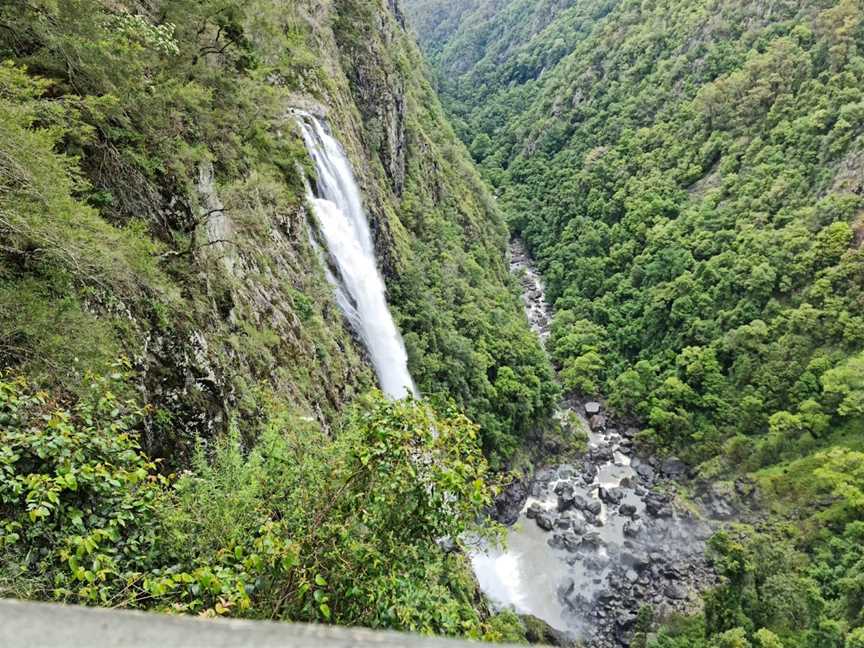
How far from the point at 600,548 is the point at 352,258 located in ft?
66.5

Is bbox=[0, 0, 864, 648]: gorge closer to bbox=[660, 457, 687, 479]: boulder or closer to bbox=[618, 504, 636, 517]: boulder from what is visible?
bbox=[660, 457, 687, 479]: boulder

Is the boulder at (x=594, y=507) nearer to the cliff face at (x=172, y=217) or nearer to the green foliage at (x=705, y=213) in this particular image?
the green foliage at (x=705, y=213)

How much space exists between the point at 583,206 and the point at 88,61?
56.5 meters

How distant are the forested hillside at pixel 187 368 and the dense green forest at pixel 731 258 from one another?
20302 mm

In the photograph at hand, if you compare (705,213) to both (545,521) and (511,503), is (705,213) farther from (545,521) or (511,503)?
(511,503)

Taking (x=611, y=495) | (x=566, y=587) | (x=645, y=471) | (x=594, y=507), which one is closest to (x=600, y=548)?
(x=594, y=507)

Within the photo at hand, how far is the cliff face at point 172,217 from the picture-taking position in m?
6.37

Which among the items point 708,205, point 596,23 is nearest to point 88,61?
point 708,205

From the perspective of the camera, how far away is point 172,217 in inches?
395

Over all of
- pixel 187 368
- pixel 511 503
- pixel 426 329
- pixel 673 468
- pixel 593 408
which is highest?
pixel 426 329

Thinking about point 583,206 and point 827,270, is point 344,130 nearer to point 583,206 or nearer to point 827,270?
point 827,270

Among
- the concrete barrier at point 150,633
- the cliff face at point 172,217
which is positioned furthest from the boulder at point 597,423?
the concrete barrier at point 150,633

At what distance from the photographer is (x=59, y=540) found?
4.27 m

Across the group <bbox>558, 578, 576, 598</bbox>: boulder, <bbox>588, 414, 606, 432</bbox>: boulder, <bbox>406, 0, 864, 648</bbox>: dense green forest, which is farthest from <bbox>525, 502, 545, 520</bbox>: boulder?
<bbox>588, 414, 606, 432</bbox>: boulder
